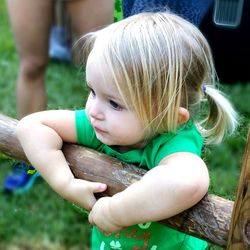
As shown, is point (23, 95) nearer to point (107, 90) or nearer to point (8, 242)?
point (8, 242)

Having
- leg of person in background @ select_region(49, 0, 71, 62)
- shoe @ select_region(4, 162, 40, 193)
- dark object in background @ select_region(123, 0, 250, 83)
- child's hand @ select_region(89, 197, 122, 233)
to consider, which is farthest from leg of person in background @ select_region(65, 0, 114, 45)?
leg of person in background @ select_region(49, 0, 71, 62)

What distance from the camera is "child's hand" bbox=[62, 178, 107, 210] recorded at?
1.15 m

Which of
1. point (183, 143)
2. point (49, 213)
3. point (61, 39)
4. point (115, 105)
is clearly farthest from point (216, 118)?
point (61, 39)

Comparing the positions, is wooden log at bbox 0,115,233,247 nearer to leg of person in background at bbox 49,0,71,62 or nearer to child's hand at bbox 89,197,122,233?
child's hand at bbox 89,197,122,233

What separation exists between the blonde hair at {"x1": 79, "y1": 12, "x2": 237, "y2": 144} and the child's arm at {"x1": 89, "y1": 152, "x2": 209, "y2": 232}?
0.10m

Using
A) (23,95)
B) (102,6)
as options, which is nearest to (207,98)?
(102,6)

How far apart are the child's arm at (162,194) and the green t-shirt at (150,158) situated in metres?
0.06

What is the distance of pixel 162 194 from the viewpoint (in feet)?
3.36

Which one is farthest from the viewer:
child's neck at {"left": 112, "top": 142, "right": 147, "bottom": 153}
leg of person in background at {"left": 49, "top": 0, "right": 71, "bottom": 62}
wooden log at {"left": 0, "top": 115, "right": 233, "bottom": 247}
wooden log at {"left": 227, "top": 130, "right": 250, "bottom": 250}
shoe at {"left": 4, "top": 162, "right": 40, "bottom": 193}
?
leg of person in background at {"left": 49, "top": 0, "right": 71, "bottom": 62}

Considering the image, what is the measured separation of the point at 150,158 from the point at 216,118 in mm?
183

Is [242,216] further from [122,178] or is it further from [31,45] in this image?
[31,45]

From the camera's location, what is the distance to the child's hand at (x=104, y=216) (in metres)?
1.09

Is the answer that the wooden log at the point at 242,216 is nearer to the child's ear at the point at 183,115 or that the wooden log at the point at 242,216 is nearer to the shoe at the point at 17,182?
the child's ear at the point at 183,115

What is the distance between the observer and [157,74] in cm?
107
